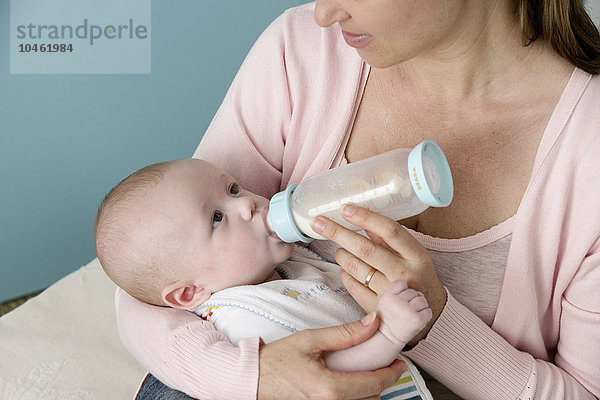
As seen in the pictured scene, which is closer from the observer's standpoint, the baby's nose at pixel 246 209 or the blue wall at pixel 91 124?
the baby's nose at pixel 246 209

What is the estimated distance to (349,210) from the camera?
3.99ft

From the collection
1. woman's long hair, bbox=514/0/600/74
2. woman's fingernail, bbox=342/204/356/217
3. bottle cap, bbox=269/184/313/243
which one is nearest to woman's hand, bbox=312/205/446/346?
woman's fingernail, bbox=342/204/356/217

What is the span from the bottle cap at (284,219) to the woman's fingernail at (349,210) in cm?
17

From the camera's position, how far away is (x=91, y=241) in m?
3.17

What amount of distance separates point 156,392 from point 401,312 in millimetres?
572

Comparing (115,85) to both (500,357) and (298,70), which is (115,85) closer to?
(298,70)

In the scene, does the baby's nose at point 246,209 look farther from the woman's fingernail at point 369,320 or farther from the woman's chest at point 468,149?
the woman's fingernail at point 369,320

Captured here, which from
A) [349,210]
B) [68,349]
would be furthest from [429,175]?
[68,349]

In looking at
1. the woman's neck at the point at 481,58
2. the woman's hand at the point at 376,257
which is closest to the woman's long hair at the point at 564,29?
the woman's neck at the point at 481,58

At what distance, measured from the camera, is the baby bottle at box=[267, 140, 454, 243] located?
1273mm

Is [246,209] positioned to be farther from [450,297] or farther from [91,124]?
[91,124]

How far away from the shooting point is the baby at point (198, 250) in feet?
4.67

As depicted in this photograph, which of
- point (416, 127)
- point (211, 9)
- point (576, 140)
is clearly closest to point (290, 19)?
point (416, 127)

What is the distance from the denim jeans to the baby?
0.15 metres
